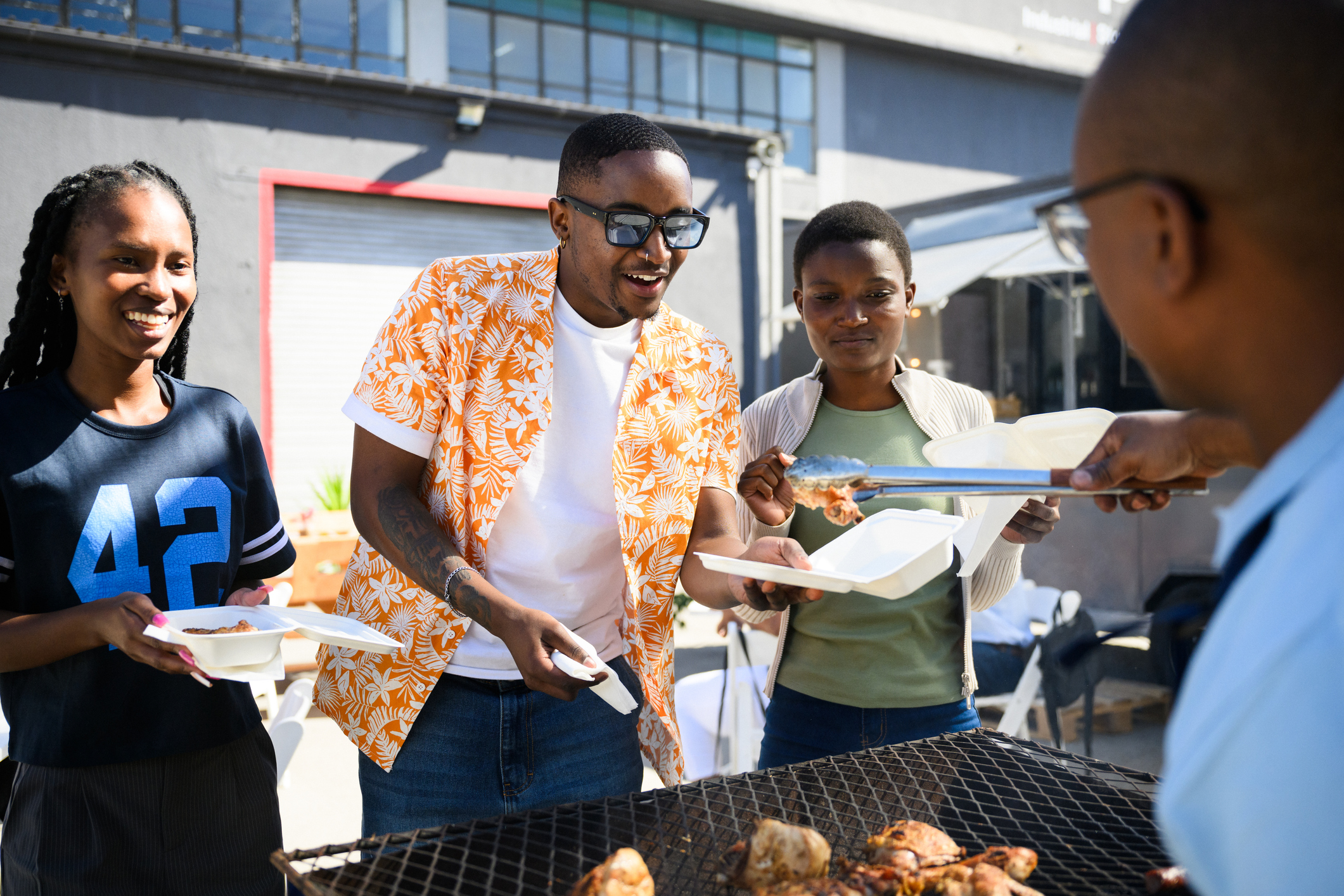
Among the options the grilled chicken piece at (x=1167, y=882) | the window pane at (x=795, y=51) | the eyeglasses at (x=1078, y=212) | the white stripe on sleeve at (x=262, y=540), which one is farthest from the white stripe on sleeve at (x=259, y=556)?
the window pane at (x=795, y=51)

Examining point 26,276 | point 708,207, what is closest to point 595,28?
point 708,207

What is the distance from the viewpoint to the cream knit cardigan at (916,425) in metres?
2.64

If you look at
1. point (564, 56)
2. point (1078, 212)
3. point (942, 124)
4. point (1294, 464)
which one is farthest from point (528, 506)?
point (942, 124)

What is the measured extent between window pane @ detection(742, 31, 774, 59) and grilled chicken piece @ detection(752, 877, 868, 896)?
15333 mm

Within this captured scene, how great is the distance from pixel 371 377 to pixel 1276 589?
69.2 inches

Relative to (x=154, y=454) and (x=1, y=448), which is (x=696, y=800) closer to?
(x=154, y=454)

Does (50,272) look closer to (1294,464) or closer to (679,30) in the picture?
(1294,464)

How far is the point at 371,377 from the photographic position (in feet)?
6.73

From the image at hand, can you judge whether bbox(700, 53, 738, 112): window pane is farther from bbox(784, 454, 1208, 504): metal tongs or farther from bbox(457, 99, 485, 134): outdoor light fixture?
bbox(784, 454, 1208, 504): metal tongs

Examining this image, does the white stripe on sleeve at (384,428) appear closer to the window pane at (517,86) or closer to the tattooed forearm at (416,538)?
the tattooed forearm at (416,538)

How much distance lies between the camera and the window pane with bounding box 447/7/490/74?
1282 cm

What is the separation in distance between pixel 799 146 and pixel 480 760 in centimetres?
1483

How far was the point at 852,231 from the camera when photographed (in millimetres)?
2691

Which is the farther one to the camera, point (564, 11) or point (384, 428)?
point (564, 11)
